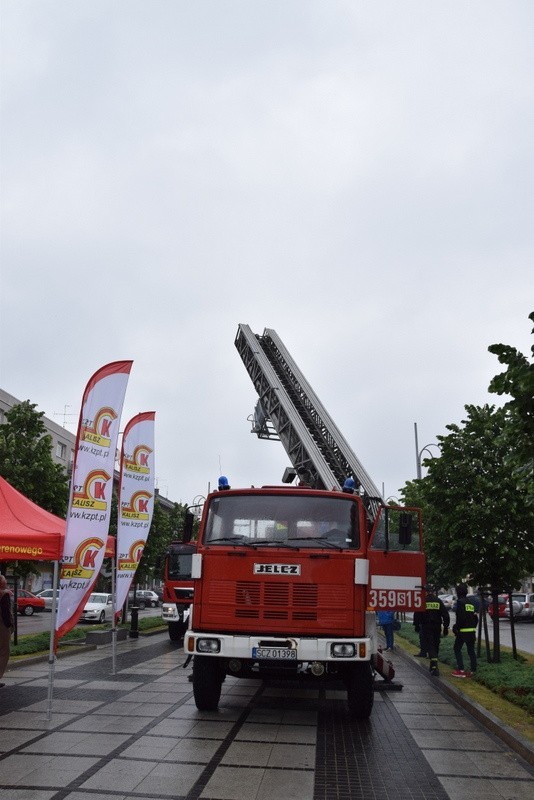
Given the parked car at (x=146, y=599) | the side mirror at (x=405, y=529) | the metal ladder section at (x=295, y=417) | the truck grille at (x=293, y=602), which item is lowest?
the parked car at (x=146, y=599)

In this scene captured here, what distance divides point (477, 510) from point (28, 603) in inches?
1253

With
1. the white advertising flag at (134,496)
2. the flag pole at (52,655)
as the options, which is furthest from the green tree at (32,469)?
the flag pole at (52,655)

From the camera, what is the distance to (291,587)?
897 cm

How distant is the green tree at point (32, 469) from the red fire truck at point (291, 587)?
1412 cm

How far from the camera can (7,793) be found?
5906 mm

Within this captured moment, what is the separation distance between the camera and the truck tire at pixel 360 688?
9250mm

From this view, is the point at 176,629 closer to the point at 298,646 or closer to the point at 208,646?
the point at 208,646

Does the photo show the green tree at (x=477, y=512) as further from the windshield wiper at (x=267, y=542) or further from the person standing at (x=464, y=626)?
the windshield wiper at (x=267, y=542)

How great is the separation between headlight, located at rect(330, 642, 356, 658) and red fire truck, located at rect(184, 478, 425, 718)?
1 centimetres

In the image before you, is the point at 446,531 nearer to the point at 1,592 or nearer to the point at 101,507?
the point at 101,507

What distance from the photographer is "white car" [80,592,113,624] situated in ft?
107

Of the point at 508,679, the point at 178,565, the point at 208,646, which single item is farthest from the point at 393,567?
the point at 178,565

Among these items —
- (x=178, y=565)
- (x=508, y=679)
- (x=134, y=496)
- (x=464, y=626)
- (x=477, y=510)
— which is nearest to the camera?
(x=508, y=679)

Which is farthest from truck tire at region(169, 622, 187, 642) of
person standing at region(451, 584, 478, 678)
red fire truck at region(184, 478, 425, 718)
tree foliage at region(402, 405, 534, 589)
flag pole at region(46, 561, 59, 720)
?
red fire truck at region(184, 478, 425, 718)
